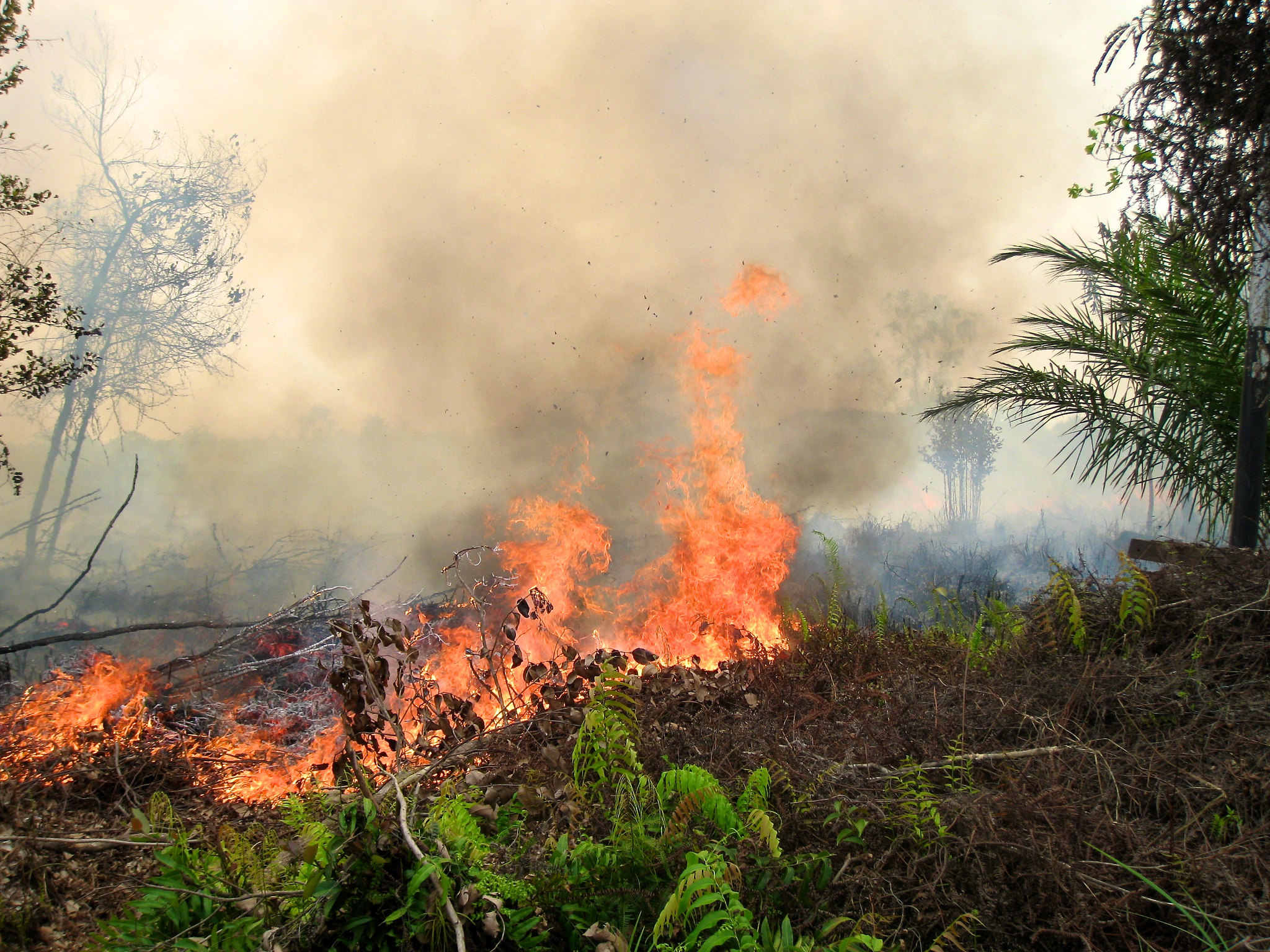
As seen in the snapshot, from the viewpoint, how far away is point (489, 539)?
992 cm

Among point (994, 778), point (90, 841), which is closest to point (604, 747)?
point (994, 778)

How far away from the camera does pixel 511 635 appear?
4.68m

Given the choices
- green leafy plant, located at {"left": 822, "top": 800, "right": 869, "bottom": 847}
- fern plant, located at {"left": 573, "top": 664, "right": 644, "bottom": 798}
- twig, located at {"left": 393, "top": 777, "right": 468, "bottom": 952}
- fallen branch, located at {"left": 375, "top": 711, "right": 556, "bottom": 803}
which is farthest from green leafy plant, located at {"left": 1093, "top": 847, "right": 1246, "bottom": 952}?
fallen branch, located at {"left": 375, "top": 711, "right": 556, "bottom": 803}

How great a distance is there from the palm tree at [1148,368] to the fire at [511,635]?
8.74 ft

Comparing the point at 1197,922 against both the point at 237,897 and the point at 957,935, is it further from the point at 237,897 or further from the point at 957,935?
the point at 237,897

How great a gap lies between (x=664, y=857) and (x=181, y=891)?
148cm

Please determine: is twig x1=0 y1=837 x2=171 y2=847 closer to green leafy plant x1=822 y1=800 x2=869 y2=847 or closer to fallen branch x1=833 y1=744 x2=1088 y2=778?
green leafy plant x1=822 y1=800 x2=869 y2=847

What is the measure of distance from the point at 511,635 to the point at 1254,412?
6424 mm

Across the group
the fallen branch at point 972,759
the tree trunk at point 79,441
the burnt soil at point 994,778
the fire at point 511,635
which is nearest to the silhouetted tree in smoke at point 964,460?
the fire at point 511,635

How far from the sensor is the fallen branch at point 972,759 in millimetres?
3123

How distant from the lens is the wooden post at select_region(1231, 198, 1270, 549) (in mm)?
5973

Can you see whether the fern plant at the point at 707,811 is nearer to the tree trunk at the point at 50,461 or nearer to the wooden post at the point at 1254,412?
the wooden post at the point at 1254,412

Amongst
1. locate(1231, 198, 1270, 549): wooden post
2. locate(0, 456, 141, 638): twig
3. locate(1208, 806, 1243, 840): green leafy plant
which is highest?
locate(1231, 198, 1270, 549): wooden post

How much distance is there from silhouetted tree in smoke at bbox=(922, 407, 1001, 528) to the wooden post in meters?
7.92
